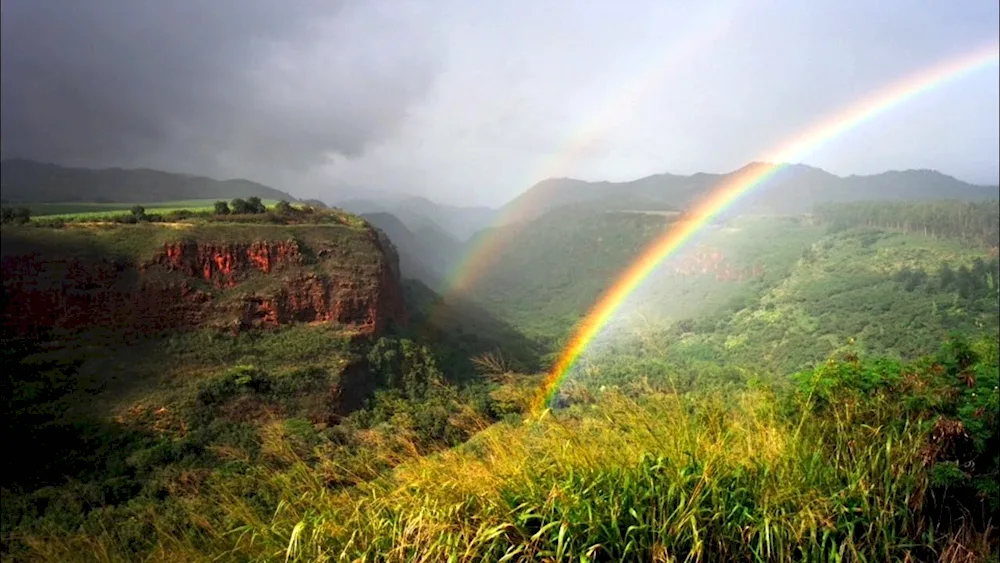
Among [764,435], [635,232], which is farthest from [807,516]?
[635,232]

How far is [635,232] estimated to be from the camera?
240 ft

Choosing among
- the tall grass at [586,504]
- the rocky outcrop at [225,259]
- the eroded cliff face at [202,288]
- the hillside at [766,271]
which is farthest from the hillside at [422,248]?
the tall grass at [586,504]

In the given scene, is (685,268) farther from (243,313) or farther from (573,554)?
(573,554)

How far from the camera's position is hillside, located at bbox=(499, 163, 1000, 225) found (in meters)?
86.5

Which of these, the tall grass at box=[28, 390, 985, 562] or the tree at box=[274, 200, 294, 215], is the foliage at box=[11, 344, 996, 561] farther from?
the tree at box=[274, 200, 294, 215]

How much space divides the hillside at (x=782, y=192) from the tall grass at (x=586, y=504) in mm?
84126

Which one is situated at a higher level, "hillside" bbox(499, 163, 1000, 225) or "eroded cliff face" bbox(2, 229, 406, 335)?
"hillside" bbox(499, 163, 1000, 225)

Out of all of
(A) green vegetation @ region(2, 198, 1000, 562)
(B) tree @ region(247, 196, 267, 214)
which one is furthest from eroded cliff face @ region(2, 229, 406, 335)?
(B) tree @ region(247, 196, 267, 214)

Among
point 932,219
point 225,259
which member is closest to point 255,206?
point 225,259

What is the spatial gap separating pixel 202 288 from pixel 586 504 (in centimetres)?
3087

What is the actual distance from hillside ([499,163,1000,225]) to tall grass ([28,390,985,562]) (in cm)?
8413

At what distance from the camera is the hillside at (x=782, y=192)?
86.5m

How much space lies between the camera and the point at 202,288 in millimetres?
28734

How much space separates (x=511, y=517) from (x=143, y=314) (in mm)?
30271
